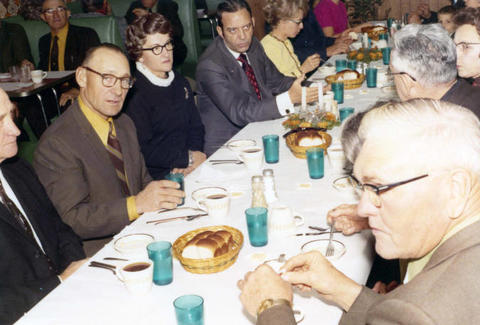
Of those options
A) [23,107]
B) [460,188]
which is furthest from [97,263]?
[23,107]

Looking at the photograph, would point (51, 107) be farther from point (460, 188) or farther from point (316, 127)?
point (460, 188)

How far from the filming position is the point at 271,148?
2748mm

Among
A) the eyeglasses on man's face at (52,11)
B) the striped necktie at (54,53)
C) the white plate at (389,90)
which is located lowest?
the white plate at (389,90)

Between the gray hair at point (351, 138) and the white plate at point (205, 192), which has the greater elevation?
the gray hair at point (351, 138)

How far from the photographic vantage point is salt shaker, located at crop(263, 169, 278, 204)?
2285 mm

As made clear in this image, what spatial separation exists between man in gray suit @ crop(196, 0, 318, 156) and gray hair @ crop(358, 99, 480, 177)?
2198 mm

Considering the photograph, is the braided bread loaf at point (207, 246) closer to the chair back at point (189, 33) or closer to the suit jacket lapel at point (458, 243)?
the suit jacket lapel at point (458, 243)

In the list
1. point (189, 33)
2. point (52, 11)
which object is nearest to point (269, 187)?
point (52, 11)

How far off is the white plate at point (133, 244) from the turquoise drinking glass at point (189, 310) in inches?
20.4

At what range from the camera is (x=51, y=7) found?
557 centimetres

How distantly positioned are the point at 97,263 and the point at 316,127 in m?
1.58

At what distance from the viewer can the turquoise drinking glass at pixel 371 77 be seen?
4.21 m

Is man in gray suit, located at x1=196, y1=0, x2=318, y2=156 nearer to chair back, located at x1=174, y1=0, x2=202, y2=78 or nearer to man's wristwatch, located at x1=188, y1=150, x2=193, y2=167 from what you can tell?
man's wristwatch, located at x1=188, y1=150, x2=193, y2=167

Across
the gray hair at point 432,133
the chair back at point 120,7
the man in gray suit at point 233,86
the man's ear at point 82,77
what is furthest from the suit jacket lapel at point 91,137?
the chair back at point 120,7
